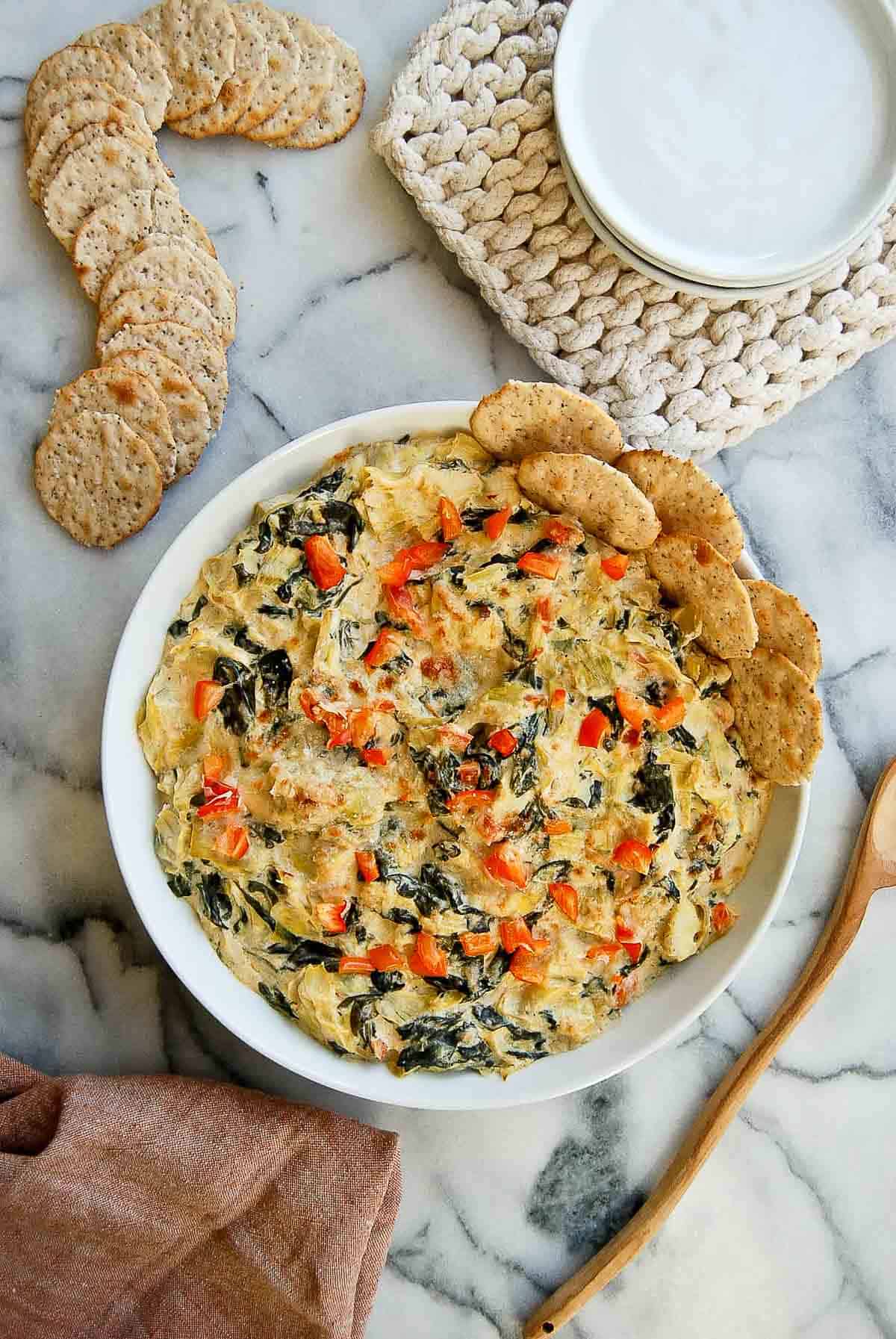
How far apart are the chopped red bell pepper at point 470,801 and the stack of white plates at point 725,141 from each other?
147cm

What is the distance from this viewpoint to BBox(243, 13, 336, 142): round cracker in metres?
3.21

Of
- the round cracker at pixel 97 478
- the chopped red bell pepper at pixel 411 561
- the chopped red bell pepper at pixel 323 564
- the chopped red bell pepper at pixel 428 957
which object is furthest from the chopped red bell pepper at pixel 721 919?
the round cracker at pixel 97 478

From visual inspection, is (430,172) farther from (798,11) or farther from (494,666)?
(494,666)

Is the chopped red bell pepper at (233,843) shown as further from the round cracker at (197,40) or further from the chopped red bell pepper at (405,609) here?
the round cracker at (197,40)

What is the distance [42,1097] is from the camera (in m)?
3.07

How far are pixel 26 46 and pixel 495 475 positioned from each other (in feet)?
6.06

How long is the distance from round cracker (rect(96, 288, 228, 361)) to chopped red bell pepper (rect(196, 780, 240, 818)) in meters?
1.28

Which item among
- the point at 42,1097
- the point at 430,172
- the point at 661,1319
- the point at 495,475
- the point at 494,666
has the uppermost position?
the point at 430,172

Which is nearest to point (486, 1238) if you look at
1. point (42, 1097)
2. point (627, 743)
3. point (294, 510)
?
point (42, 1097)

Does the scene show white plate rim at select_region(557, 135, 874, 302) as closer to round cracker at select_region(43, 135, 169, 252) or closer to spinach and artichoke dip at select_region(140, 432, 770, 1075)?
spinach and artichoke dip at select_region(140, 432, 770, 1075)

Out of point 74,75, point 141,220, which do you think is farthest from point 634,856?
point 74,75

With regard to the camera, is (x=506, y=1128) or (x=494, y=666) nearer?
(x=494, y=666)

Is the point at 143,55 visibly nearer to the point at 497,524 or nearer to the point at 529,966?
the point at 497,524

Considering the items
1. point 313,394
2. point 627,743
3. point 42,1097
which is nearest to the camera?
point 627,743
